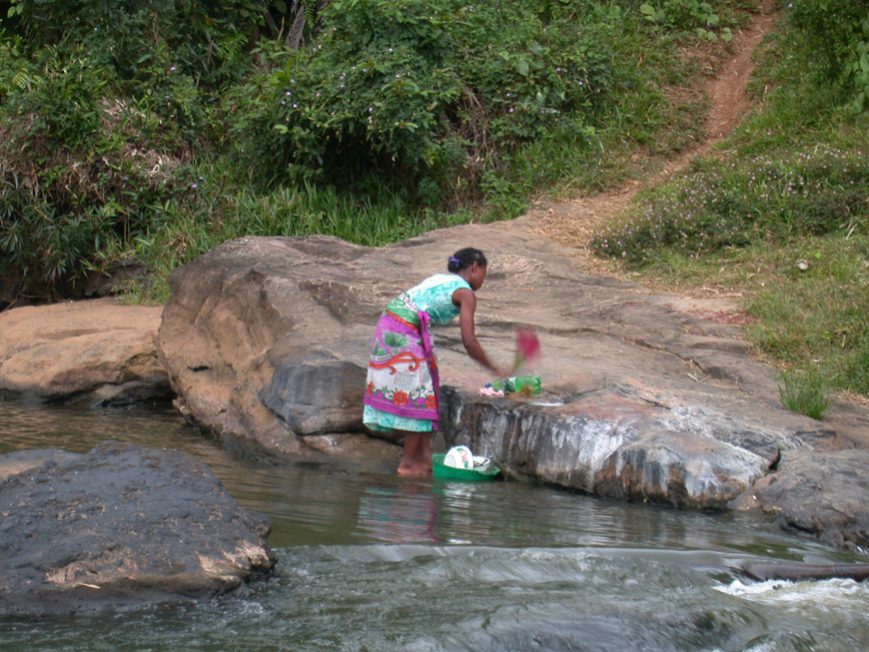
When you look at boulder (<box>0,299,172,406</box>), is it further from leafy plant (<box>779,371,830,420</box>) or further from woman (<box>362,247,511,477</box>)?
leafy plant (<box>779,371,830,420</box>)

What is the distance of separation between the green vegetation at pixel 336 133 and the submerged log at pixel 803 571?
748 centimetres

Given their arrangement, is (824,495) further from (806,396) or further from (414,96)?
(414,96)

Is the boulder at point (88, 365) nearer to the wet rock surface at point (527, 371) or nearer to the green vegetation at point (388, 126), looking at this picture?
the wet rock surface at point (527, 371)

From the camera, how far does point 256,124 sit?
13.0 meters

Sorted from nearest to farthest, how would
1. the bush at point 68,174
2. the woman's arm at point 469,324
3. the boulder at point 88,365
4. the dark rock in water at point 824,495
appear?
1. the dark rock in water at point 824,495
2. the woman's arm at point 469,324
3. the boulder at point 88,365
4. the bush at point 68,174

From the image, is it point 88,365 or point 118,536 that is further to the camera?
point 88,365

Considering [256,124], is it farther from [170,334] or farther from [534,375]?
[534,375]

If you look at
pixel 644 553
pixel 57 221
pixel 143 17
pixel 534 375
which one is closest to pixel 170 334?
pixel 534 375

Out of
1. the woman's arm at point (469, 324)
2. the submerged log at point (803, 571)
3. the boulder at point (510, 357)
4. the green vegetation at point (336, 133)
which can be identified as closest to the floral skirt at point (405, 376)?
the woman's arm at point (469, 324)

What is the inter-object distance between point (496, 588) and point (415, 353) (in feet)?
8.62

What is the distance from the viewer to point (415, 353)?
23.0ft

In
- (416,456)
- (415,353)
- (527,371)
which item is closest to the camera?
(415,353)

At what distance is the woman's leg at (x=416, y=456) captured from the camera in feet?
23.3

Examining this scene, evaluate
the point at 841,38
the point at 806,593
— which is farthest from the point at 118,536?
the point at 841,38
